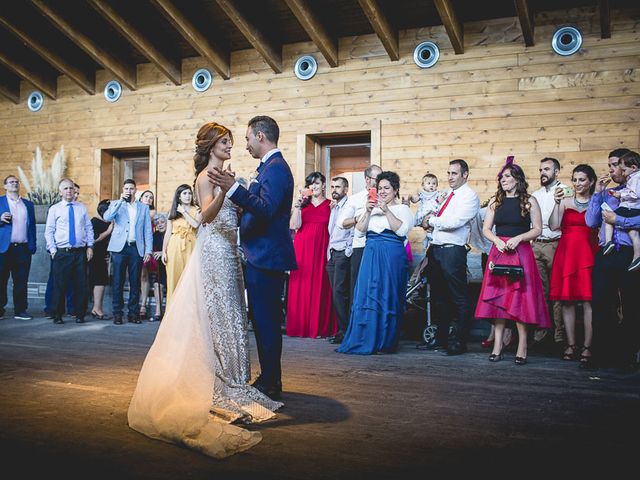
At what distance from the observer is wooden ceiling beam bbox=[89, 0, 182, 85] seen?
7.58 metres

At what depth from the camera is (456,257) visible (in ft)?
16.7

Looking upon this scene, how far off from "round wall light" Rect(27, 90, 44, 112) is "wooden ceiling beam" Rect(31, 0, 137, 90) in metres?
1.91

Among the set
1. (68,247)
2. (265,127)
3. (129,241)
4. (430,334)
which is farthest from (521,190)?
(68,247)

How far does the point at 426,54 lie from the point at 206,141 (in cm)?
513

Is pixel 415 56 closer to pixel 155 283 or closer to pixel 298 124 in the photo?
pixel 298 124

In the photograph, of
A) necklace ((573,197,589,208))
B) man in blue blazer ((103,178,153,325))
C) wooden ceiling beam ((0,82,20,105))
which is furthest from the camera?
wooden ceiling beam ((0,82,20,105))

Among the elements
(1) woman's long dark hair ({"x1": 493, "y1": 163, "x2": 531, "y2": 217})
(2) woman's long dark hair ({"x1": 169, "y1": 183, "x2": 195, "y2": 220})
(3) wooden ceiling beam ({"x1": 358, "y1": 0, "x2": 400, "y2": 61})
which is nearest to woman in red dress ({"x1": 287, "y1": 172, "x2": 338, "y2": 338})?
(2) woman's long dark hair ({"x1": 169, "y1": 183, "x2": 195, "y2": 220})

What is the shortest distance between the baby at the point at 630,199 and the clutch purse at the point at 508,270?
0.66m

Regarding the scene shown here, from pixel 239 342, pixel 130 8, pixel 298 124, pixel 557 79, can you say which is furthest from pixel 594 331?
pixel 130 8

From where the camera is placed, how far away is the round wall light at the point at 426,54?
24.4 feet

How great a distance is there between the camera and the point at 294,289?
647 cm

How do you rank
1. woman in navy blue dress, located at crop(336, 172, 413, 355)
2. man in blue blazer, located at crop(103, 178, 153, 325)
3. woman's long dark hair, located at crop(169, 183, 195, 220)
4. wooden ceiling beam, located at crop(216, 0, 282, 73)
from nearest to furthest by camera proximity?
woman in navy blue dress, located at crop(336, 172, 413, 355) → woman's long dark hair, located at crop(169, 183, 195, 220) → wooden ceiling beam, located at crop(216, 0, 282, 73) → man in blue blazer, located at crop(103, 178, 153, 325)

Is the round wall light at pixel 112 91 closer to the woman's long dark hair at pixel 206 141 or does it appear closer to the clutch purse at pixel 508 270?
the woman's long dark hair at pixel 206 141

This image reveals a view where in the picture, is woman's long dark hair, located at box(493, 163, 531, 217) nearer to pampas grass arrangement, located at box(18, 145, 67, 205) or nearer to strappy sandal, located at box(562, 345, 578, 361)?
strappy sandal, located at box(562, 345, 578, 361)
